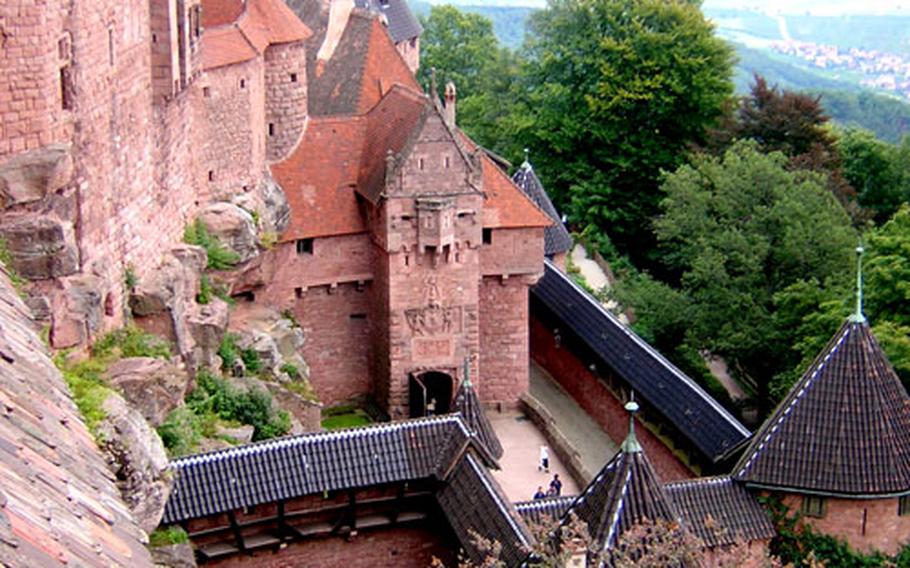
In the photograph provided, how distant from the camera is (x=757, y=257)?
146 ft

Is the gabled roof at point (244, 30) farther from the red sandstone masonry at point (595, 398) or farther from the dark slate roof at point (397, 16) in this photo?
the dark slate roof at point (397, 16)

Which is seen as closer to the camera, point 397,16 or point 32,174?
point 32,174

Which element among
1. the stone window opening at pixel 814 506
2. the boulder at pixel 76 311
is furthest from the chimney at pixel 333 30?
the stone window opening at pixel 814 506

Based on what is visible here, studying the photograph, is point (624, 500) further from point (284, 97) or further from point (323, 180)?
point (284, 97)

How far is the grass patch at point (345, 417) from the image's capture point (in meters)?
40.8

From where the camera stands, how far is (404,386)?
40688 mm

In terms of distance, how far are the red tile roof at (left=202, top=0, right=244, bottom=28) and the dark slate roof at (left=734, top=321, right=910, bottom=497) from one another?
54.7 feet

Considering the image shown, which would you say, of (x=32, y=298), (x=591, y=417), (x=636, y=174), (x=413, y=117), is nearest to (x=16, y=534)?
(x=32, y=298)

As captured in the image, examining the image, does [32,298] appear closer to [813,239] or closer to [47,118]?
[47,118]

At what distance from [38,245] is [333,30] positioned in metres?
20.8

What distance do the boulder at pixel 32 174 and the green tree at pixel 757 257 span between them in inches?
918

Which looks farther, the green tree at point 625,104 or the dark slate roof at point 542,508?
the green tree at point 625,104

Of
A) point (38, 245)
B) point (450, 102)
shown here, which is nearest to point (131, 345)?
point (38, 245)

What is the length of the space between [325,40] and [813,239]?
15017 millimetres
